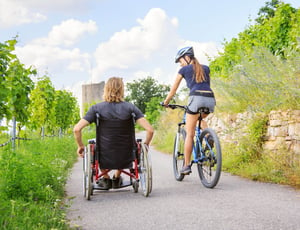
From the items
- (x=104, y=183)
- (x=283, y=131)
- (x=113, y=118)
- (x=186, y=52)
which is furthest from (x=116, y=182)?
(x=283, y=131)

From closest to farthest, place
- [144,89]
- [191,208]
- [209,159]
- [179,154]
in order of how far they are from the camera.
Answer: [191,208] < [209,159] < [179,154] < [144,89]

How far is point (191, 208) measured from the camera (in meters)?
4.50

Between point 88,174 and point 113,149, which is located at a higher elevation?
point 113,149

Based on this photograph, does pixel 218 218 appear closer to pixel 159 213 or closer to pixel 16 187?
pixel 159 213

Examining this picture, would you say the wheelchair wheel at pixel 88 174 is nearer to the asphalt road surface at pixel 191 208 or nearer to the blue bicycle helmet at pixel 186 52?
the asphalt road surface at pixel 191 208

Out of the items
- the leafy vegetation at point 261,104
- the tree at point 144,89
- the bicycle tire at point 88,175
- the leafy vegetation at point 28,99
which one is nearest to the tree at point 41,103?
the leafy vegetation at point 28,99

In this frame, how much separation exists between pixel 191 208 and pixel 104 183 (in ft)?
4.51

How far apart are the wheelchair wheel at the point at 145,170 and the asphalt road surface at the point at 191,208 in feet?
0.39

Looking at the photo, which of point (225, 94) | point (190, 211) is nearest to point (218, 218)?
point (190, 211)

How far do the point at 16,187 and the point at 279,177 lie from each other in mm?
3719

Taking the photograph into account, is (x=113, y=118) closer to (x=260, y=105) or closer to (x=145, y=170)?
(x=145, y=170)

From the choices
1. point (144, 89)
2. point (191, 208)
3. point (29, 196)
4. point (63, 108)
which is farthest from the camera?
point (144, 89)

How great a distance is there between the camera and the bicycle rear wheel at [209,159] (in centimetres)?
547

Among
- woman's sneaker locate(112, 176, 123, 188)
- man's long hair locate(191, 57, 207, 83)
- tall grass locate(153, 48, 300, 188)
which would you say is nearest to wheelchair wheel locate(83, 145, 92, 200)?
woman's sneaker locate(112, 176, 123, 188)
